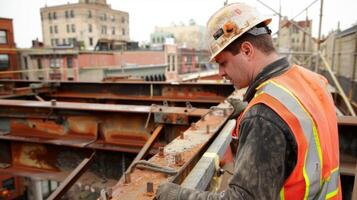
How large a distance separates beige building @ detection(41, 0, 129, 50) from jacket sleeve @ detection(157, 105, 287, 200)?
77531 mm

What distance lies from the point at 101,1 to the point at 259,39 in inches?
3432

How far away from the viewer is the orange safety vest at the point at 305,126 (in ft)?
4.30

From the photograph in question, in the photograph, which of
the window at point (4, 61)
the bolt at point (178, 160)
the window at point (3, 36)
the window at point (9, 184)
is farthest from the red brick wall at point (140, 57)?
the bolt at point (178, 160)

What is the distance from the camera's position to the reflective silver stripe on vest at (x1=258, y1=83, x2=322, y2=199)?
132 centimetres

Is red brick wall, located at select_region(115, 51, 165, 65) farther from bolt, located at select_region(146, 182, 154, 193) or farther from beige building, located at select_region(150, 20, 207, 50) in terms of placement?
beige building, located at select_region(150, 20, 207, 50)

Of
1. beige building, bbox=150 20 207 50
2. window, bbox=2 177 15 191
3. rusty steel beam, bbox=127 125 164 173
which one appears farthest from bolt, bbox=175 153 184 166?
beige building, bbox=150 20 207 50

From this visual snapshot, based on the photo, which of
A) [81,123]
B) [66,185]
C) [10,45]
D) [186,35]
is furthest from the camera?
[186,35]

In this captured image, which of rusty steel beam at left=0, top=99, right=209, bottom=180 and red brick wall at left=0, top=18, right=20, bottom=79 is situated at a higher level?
red brick wall at left=0, top=18, right=20, bottom=79

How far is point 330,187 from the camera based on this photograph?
5.10 feet

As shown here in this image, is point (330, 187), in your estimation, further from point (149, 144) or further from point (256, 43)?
point (149, 144)

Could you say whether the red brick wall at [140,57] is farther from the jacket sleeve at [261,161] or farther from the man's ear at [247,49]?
the jacket sleeve at [261,161]

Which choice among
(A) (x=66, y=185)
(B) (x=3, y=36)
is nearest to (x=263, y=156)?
(A) (x=66, y=185)

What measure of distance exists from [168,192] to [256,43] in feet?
3.14

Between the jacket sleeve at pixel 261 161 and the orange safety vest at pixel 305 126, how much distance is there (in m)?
0.07
